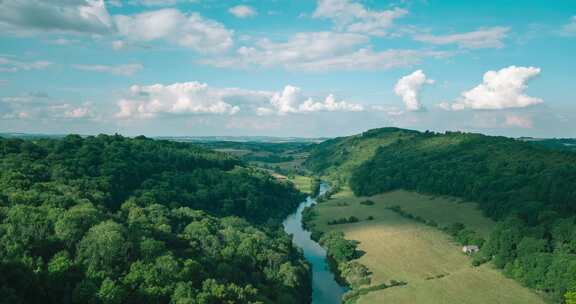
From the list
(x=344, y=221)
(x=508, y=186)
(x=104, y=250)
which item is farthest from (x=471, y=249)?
(x=104, y=250)

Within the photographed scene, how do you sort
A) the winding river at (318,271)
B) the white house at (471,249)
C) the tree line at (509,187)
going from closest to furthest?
the tree line at (509,187)
the winding river at (318,271)
the white house at (471,249)

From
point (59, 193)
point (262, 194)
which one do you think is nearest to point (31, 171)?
point (59, 193)

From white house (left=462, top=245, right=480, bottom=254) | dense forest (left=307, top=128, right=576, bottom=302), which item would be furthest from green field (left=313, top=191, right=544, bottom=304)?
dense forest (left=307, top=128, right=576, bottom=302)

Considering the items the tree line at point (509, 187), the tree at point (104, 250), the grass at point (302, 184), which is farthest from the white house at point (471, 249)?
the grass at point (302, 184)

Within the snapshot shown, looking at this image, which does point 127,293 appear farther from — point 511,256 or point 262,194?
point 262,194

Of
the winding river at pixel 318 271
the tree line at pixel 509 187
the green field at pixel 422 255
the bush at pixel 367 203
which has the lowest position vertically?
the winding river at pixel 318 271

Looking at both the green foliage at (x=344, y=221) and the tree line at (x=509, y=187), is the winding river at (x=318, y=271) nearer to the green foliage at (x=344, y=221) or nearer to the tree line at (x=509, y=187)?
the green foliage at (x=344, y=221)
